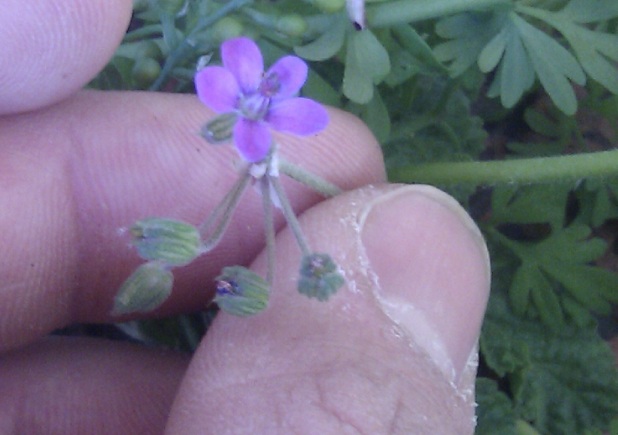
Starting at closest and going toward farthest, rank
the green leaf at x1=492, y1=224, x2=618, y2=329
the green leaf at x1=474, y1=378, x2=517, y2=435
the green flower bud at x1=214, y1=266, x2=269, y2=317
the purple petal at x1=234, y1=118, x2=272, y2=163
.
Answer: the purple petal at x1=234, y1=118, x2=272, y2=163, the green flower bud at x1=214, y1=266, x2=269, y2=317, the green leaf at x1=474, y1=378, x2=517, y2=435, the green leaf at x1=492, y1=224, x2=618, y2=329

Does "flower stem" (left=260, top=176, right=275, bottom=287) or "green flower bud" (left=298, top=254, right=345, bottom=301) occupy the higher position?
"flower stem" (left=260, top=176, right=275, bottom=287)

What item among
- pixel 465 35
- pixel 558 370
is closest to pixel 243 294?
pixel 465 35

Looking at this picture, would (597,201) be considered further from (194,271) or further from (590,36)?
(194,271)

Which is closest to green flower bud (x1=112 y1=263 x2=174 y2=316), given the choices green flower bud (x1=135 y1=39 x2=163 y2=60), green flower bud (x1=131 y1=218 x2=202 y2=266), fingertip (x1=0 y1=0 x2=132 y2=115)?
green flower bud (x1=131 y1=218 x2=202 y2=266)

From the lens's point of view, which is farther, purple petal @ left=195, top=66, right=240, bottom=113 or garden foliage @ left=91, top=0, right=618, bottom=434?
garden foliage @ left=91, top=0, right=618, bottom=434

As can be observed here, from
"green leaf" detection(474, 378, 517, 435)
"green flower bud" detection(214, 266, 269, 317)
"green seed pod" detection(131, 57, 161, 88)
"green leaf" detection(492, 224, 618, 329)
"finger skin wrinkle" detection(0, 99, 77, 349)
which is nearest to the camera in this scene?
"green flower bud" detection(214, 266, 269, 317)

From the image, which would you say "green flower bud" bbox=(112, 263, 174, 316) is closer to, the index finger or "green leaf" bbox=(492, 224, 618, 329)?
the index finger

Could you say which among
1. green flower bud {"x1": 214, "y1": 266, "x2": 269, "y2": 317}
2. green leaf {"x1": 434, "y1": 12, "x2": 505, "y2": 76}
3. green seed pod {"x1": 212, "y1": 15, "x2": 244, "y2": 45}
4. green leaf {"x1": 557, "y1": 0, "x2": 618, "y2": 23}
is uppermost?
green seed pod {"x1": 212, "y1": 15, "x2": 244, "y2": 45}

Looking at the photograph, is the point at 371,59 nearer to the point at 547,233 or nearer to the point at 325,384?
the point at 325,384
